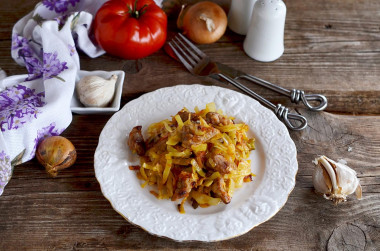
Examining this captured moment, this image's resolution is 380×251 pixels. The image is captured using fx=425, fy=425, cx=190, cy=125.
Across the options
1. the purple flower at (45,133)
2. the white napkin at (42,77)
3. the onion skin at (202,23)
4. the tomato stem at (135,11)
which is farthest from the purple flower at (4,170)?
the onion skin at (202,23)

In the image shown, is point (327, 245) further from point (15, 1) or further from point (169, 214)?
point (15, 1)

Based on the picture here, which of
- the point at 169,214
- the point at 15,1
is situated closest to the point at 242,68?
the point at 169,214

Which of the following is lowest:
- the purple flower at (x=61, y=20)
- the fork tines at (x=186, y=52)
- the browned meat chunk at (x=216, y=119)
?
the fork tines at (x=186, y=52)

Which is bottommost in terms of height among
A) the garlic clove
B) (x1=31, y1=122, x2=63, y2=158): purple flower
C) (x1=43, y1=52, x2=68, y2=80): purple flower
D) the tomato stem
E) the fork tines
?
(x1=31, y1=122, x2=63, y2=158): purple flower

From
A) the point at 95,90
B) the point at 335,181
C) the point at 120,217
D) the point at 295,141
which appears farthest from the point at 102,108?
the point at 335,181

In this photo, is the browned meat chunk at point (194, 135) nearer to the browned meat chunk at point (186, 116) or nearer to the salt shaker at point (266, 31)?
the browned meat chunk at point (186, 116)

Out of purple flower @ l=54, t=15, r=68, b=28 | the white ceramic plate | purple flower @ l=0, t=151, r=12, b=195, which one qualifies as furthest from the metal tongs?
purple flower @ l=0, t=151, r=12, b=195

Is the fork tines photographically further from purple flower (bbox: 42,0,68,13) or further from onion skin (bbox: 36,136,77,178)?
onion skin (bbox: 36,136,77,178)
